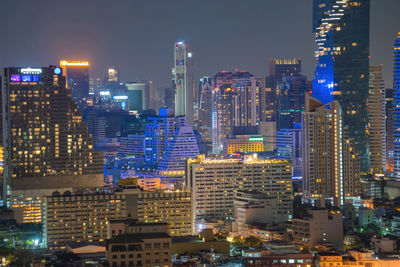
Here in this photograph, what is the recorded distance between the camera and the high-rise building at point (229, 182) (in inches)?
2482

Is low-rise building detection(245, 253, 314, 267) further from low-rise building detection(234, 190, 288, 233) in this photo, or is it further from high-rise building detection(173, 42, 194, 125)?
high-rise building detection(173, 42, 194, 125)

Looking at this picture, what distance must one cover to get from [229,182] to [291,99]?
162 feet

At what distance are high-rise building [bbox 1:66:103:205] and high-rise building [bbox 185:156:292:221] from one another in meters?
10.9

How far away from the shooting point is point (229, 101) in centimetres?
12219

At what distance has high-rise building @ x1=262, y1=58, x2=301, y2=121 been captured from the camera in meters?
118

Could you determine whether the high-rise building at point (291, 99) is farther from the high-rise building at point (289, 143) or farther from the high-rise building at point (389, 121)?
the high-rise building at point (389, 121)

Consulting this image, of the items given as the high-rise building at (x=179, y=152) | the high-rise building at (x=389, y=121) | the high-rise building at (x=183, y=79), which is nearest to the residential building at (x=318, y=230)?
the high-rise building at (x=179, y=152)

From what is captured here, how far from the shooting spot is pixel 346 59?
82188 mm

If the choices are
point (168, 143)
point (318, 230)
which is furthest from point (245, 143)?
point (318, 230)

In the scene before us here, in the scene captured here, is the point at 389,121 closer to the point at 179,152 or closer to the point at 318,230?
the point at 179,152

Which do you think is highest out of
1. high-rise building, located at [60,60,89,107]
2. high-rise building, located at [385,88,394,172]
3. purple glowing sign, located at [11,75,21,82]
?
high-rise building, located at [60,60,89,107]

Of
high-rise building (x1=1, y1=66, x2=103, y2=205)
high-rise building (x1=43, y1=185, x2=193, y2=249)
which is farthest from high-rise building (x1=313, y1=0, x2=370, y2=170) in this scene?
high-rise building (x1=43, y1=185, x2=193, y2=249)

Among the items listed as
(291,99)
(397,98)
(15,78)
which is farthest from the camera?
(291,99)

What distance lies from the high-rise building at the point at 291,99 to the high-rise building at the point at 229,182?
149 feet
